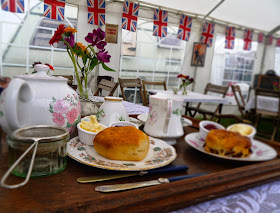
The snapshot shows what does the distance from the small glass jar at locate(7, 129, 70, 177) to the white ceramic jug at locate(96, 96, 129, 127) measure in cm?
9

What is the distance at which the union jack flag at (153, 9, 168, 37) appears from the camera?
1.28 meters

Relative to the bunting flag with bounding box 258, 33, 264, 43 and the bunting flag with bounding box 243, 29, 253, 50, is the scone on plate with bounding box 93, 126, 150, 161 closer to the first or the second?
the bunting flag with bounding box 243, 29, 253, 50

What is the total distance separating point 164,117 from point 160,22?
1235mm

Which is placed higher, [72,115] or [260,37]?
[260,37]

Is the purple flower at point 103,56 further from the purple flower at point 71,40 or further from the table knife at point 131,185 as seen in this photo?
the table knife at point 131,185

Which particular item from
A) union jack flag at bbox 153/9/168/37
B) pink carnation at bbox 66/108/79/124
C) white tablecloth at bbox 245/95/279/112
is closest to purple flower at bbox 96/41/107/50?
pink carnation at bbox 66/108/79/124

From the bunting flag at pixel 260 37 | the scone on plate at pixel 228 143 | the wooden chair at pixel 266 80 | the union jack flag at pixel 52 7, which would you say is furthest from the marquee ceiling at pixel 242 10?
the scone on plate at pixel 228 143

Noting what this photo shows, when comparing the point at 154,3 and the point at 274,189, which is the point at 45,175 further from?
the point at 154,3

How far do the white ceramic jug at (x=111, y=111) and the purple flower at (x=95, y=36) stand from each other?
85mm

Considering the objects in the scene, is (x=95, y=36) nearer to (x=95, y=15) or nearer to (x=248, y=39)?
(x=95, y=15)

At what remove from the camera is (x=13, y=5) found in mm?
822

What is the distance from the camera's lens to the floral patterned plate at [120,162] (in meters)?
0.17

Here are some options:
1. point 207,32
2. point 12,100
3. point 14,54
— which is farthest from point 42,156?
point 207,32

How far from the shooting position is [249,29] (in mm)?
1891
